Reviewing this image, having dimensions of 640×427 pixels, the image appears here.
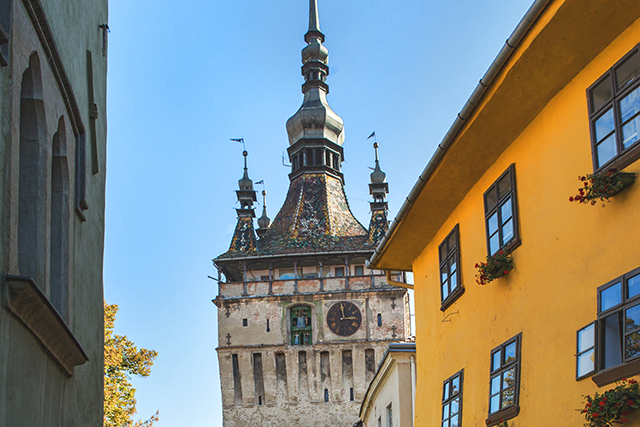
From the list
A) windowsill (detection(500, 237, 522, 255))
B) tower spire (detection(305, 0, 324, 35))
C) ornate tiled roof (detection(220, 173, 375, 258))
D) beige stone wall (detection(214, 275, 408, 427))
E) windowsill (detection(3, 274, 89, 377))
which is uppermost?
tower spire (detection(305, 0, 324, 35))

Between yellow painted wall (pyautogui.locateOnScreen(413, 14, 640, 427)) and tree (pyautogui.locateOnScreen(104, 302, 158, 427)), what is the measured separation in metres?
16.0

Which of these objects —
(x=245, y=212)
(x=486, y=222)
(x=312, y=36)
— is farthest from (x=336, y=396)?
(x=486, y=222)

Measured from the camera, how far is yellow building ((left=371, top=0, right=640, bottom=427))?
7.10m

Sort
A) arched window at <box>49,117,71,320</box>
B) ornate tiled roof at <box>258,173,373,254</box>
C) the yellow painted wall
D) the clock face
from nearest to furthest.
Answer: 1. the yellow painted wall
2. arched window at <box>49,117,71,320</box>
3. the clock face
4. ornate tiled roof at <box>258,173,373,254</box>

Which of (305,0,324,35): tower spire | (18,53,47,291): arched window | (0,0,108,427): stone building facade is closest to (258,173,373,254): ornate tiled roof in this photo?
(305,0,324,35): tower spire

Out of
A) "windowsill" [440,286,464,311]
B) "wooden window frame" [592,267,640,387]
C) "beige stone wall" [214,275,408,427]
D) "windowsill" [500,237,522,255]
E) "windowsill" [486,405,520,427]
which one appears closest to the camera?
"wooden window frame" [592,267,640,387]

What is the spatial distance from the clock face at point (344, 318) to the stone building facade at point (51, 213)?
121ft

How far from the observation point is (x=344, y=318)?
1885 inches

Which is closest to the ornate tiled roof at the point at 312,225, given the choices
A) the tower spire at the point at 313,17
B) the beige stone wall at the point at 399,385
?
the tower spire at the point at 313,17

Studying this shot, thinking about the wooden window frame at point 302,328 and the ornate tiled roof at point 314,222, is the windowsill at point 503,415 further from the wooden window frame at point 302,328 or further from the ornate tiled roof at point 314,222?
the ornate tiled roof at point 314,222

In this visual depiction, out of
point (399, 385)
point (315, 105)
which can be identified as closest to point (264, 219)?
point (315, 105)

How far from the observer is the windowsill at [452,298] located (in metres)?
11.4

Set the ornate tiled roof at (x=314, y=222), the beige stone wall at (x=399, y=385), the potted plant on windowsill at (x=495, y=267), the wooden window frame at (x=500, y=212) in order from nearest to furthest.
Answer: the wooden window frame at (x=500, y=212), the potted plant on windowsill at (x=495, y=267), the beige stone wall at (x=399, y=385), the ornate tiled roof at (x=314, y=222)

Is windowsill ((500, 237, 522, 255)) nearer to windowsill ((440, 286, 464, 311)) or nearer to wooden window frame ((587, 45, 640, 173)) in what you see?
windowsill ((440, 286, 464, 311))
